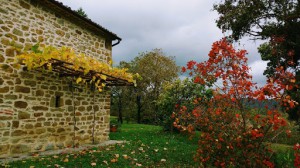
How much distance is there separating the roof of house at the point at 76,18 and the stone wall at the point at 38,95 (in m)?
0.18

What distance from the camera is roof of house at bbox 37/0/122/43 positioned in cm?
777

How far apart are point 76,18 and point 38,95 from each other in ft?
11.0

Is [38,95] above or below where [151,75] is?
below

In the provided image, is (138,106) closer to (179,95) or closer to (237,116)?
(179,95)

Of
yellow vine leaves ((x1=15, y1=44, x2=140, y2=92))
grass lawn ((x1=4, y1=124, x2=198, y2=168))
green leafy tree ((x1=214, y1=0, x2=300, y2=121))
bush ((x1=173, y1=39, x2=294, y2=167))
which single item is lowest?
grass lawn ((x1=4, y1=124, x2=198, y2=168))

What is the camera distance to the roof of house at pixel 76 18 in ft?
25.5

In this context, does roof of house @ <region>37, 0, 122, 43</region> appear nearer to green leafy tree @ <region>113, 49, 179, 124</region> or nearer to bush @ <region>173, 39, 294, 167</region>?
bush @ <region>173, 39, 294, 167</region>

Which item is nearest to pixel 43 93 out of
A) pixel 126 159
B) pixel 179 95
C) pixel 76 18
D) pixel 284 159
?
pixel 76 18

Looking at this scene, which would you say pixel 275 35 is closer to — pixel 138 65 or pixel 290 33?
pixel 290 33

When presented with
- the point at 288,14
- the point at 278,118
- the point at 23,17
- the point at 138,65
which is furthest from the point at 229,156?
the point at 138,65

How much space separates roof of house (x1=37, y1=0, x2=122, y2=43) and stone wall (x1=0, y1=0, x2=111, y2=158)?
18cm

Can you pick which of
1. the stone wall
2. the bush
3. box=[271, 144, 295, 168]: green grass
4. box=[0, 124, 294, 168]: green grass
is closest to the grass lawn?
box=[0, 124, 294, 168]: green grass

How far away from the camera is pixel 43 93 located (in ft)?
24.7

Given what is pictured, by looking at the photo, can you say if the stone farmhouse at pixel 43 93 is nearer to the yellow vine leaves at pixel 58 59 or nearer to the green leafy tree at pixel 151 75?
the yellow vine leaves at pixel 58 59
